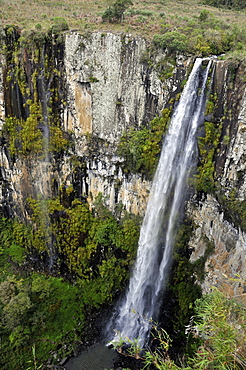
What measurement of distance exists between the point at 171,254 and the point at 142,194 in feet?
10.0

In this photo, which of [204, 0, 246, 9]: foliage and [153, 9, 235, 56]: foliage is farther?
[204, 0, 246, 9]: foliage

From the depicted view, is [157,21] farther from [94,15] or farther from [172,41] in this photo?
[172,41]

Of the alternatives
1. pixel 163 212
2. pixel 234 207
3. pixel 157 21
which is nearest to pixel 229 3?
pixel 157 21

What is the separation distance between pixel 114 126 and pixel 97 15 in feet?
22.9

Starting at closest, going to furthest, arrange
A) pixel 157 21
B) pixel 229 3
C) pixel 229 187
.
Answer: pixel 229 187 → pixel 157 21 → pixel 229 3

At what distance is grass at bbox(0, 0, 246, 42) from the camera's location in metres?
12.7

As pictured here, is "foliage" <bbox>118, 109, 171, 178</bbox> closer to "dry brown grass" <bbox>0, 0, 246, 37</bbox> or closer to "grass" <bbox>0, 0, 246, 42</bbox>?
"grass" <bbox>0, 0, 246, 42</bbox>

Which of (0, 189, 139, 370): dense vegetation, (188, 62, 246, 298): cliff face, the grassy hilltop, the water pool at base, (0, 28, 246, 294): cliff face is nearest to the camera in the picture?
(188, 62, 246, 298): cliff face

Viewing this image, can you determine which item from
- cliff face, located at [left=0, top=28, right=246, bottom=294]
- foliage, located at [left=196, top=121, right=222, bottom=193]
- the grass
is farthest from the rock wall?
foliage, located at [left=196, top=121, right=222, bottom=193]

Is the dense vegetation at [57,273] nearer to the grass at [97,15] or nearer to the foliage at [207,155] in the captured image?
the foliage at [207,155]

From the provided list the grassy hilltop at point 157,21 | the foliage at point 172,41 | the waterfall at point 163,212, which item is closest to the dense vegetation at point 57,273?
the waterfall at point 163,212

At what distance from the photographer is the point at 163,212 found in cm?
1210

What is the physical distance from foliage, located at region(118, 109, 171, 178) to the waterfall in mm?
354

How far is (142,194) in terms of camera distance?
42.5 feet
